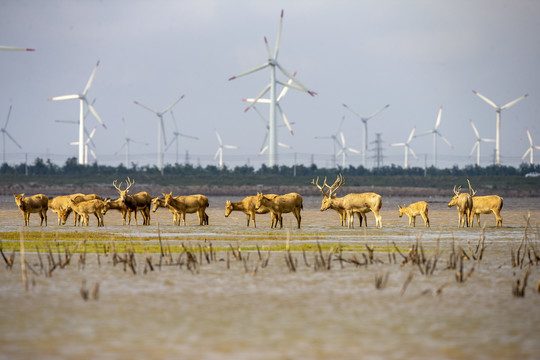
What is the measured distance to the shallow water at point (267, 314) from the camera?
36.1ft

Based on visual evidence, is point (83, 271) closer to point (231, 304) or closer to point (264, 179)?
point (231, 304)

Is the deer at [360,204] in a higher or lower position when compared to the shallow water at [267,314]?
higher

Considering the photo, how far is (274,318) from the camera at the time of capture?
43.5 ft

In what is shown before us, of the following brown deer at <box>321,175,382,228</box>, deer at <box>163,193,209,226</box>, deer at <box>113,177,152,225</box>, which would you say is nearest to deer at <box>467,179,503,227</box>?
brown deer at <box>321,175,382,228</box>

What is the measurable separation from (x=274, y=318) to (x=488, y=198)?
84.8ft

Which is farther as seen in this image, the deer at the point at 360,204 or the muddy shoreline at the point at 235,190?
the muddy shoreline at the point at 235,190

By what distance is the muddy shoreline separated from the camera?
11775 centimetres

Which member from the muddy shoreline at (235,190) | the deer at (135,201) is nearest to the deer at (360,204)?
the deer at (135,201)

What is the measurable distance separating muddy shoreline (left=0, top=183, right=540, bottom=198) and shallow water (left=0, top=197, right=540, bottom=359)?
9823 centimetres

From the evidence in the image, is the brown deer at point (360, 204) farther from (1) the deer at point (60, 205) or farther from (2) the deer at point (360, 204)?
(1) the deer at point (60, 205)

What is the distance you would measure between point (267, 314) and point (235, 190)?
114880 millimetres

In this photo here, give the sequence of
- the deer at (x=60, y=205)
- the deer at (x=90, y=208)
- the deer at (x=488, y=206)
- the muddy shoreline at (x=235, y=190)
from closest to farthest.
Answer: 1. the deer at (x=90, y=208)
2. the deer at (x=488, y=206)
3. the deer at (x=60, y=205)
4. the muddy shoreline at (x=235, y=190)

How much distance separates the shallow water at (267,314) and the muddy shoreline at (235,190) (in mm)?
98228

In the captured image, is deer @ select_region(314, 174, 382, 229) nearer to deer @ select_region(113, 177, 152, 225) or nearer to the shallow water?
deer @ select_region(113, 177, 152, 225)
